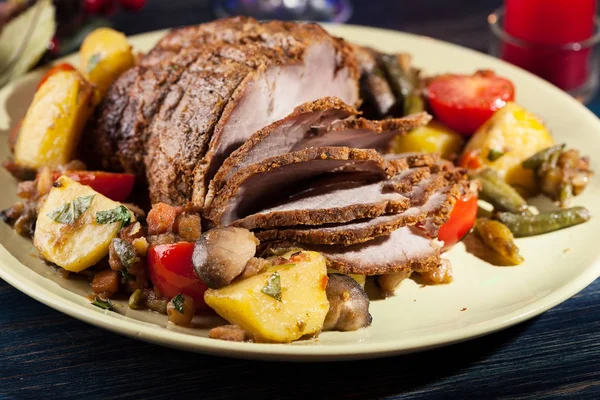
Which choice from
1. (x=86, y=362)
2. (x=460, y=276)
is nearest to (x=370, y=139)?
(x=460, y=276)

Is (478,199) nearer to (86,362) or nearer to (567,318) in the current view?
(567,318)

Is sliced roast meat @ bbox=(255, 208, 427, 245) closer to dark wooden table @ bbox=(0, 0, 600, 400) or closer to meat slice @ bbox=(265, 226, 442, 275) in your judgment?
meat slice @ bbox=(265, 226, 442, 275)

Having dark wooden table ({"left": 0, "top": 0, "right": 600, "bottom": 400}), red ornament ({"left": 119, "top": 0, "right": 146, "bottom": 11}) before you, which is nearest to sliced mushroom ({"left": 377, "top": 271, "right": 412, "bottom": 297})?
dark wooden table ({"left": 0, "top": 0, "right": 600, "bottom": 400})

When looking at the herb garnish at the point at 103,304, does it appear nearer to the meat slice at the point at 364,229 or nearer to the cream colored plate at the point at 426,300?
the cream colored plate at the point at 426,300

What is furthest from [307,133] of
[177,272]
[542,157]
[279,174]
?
[542,157]

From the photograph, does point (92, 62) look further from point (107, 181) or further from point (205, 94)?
point (205, 94)
